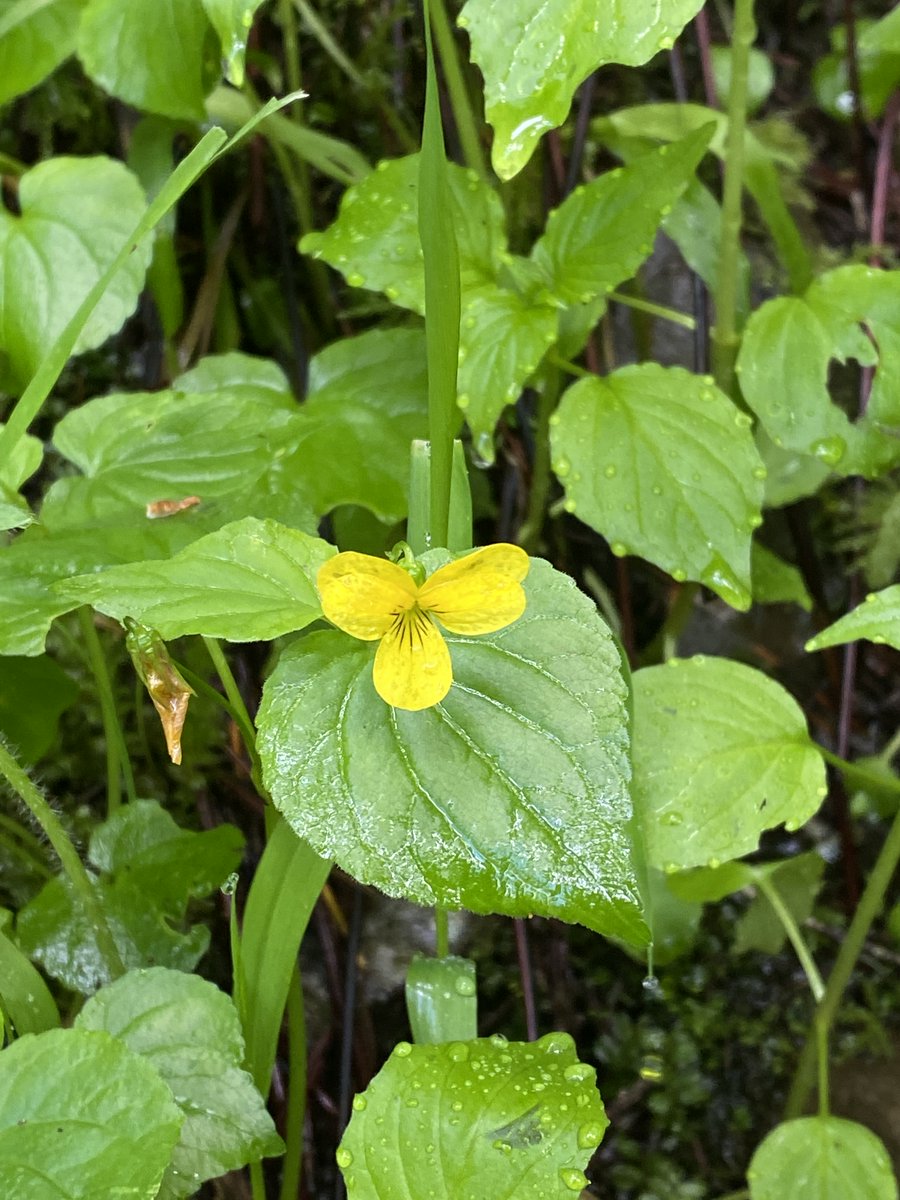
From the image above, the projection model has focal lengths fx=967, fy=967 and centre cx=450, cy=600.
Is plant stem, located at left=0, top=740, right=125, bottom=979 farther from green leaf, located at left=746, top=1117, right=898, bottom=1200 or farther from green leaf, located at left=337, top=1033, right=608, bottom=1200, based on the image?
green leaf, located at left=746, top=1117, right=898, bottom=1200

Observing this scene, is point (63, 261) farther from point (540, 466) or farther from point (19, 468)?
point (540, 466)

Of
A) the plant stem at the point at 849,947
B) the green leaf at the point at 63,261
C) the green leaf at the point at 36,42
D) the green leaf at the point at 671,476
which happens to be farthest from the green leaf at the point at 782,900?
the green leaf at the point at 36,42

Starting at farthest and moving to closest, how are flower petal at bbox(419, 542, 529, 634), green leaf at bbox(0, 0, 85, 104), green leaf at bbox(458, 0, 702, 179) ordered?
green leaf at bbox(0, 0, 85, 104), green leaf at bbox(458, 0, 702, 179), flower petal at bbox(419, 542, 529, 634)

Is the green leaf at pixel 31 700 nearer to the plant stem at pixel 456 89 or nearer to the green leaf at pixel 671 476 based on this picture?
the green leaf at pixel 671 476

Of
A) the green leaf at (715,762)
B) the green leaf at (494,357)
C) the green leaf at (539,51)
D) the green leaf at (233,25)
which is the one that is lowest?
the green leaf at (715,762)

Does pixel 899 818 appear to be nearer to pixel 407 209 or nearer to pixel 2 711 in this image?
pixel 407 209

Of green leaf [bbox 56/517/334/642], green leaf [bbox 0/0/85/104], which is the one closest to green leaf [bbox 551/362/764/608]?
green leaf [bbox 56/517/334/642]

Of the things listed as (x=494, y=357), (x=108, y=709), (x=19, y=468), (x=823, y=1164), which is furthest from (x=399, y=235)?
(x=823, y=1164)
